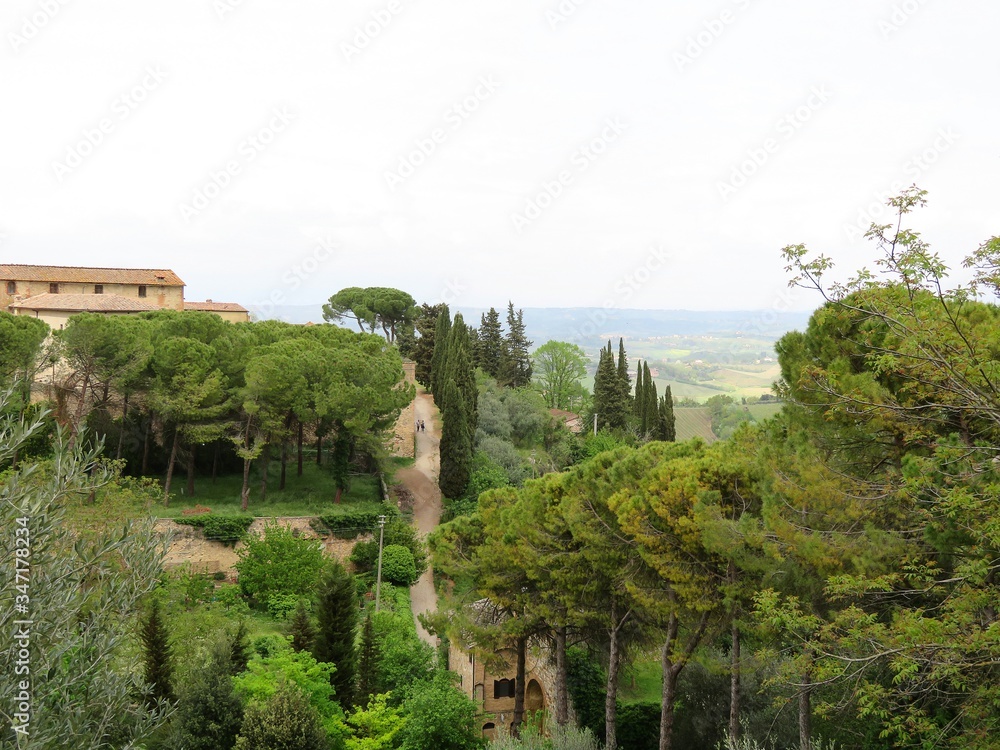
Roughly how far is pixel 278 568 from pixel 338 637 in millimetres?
7695

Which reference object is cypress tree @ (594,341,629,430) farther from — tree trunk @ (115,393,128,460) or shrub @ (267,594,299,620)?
tree trunk @ (115,393,128,460)

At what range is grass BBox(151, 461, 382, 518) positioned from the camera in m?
24.8

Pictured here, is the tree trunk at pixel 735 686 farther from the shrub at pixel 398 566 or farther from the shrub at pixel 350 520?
the shrub at pixel 350 520

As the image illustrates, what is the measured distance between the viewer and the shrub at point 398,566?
23.7 metres

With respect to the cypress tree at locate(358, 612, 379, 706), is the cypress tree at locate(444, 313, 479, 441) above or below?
above

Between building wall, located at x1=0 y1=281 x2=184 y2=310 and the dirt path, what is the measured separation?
48.9 ft

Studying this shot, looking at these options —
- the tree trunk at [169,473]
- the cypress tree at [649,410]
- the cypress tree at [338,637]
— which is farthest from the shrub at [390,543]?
the cypress tree at [649,410]

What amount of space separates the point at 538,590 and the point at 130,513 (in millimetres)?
10161

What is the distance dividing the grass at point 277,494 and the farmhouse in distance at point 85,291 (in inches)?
369

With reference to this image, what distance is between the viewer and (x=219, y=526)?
23250 millimetres

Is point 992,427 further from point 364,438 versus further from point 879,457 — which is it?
point 364,438

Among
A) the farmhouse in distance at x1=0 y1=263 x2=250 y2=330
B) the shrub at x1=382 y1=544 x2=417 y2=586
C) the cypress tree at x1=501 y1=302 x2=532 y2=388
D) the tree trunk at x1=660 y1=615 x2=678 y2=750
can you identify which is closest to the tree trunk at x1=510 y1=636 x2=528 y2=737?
the tree trunk at x1=660 y1=615 x2=678 y2=750

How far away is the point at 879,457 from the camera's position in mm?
9164

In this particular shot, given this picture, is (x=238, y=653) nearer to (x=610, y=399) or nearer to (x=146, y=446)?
(x=146, y=446)
